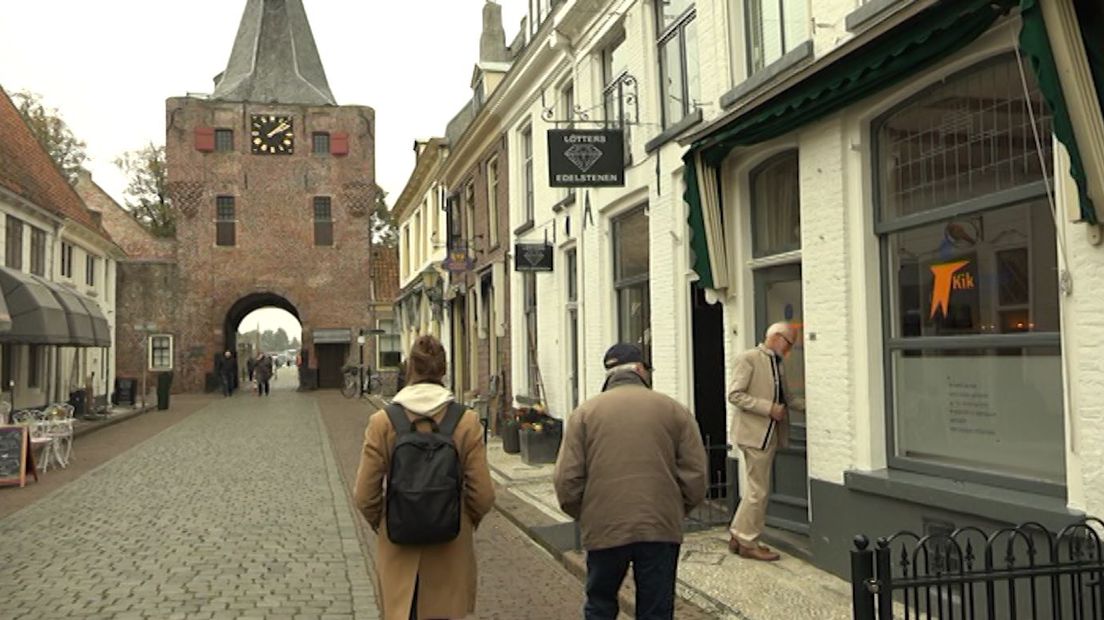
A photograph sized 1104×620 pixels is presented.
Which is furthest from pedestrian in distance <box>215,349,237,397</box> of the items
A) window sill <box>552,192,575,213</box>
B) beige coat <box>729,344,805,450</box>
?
beige coat <box>729,344,805,450</box>

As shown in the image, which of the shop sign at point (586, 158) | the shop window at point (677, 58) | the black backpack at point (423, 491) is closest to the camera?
the black backpack at point (423, 491)

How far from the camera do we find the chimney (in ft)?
76.4

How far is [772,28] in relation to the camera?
771 centimetres

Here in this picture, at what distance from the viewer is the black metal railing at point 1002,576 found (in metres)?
3.56

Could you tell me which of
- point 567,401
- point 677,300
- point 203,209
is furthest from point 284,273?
point 677,300

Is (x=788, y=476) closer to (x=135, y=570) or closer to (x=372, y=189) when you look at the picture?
(x=135, y=570)

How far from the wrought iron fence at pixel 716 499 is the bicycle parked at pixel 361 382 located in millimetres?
27698

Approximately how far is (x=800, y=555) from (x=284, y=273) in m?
38.5

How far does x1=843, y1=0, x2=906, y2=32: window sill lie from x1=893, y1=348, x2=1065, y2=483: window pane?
2.14 m

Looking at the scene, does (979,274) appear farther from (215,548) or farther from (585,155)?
(215,548)

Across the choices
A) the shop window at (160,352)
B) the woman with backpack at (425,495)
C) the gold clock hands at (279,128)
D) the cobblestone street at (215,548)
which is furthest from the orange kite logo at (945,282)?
the gold clock hands at (279,128)

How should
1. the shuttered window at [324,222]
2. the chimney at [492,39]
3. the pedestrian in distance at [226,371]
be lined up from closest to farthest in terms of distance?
1. the chimney at [492,39]
2. the pedestrian in distance at [226,371]
3. the shuttered window at [324,222]

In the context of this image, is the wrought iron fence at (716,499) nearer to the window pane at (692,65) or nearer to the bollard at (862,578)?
Result: the window pane at (692,65)

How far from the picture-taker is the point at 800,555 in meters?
6.81
